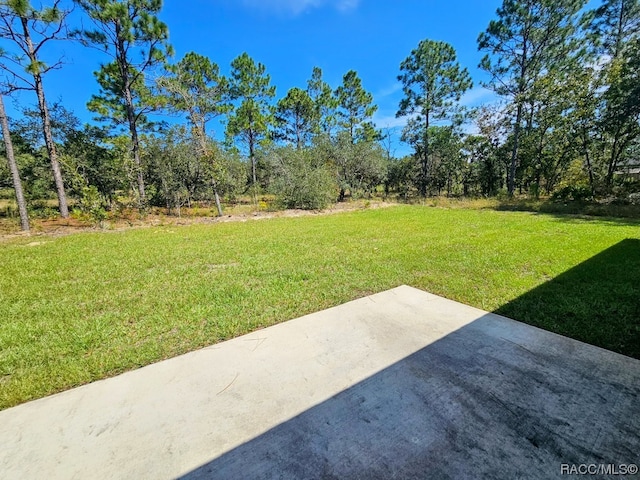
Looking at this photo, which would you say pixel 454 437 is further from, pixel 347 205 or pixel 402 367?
pixel 347 205

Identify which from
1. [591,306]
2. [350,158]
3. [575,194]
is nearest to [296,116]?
[350,158]

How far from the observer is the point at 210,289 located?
3334 mm

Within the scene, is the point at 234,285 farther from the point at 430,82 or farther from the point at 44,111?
the point at 430,82

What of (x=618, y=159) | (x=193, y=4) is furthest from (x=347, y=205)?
(x=618, y=159)

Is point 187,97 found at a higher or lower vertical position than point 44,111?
higher

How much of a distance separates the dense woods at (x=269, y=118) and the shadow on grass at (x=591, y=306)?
9.95 m

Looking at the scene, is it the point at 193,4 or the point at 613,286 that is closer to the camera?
the point at 613,286

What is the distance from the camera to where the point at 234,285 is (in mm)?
3467

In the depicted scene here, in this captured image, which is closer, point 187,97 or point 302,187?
point 187,97

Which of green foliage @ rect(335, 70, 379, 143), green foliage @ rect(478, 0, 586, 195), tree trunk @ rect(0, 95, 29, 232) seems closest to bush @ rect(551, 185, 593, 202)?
green foliage @ rect(478, 0, 586, 195)

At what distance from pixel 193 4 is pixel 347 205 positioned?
412 inches

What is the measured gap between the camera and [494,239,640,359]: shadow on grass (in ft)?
6.97

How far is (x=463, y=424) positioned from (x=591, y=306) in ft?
7.91

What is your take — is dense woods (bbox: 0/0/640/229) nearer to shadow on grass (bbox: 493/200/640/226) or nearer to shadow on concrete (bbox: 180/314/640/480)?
A: shadow on grass (bbox: 493/200/640/226)
